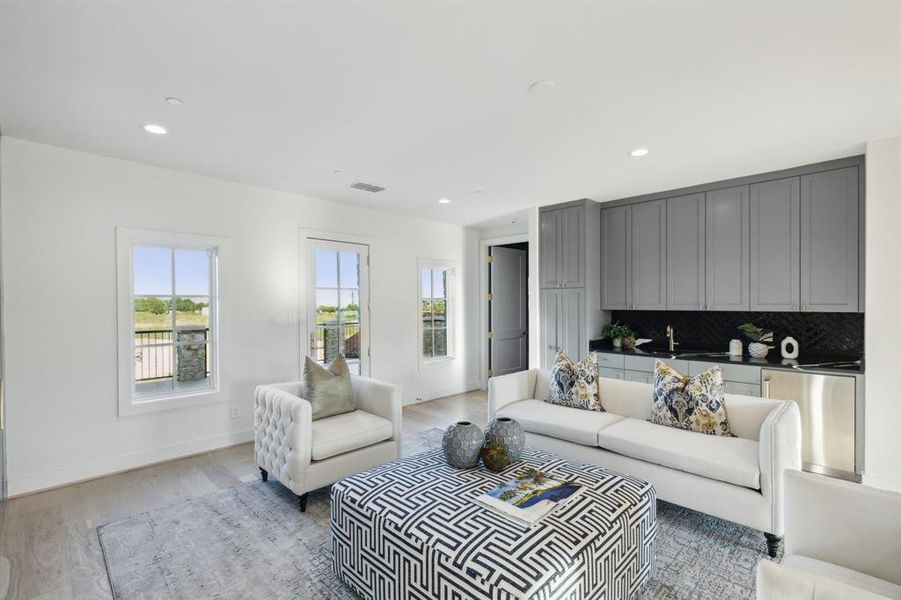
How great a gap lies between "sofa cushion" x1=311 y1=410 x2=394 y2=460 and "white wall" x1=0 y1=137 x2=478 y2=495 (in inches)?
60.3

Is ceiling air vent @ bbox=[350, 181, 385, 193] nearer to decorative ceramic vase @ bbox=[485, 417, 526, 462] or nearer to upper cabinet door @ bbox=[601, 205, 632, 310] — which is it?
upper cabinet door @ bbox=[601, 205, 632, 310]

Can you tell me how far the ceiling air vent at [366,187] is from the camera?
419 cm

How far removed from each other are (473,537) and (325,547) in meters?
1.15

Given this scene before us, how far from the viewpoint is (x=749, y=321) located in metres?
4.30

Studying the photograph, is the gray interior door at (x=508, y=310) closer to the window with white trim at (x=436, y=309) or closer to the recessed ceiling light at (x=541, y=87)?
the window with white trim at (x=436, y=309)

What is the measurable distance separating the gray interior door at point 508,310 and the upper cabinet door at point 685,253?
259cm

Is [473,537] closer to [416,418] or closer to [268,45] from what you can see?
[268,45]

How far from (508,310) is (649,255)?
2.50m

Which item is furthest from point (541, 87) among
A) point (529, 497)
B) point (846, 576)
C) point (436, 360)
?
point (436, 360)

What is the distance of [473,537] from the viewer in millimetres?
1667

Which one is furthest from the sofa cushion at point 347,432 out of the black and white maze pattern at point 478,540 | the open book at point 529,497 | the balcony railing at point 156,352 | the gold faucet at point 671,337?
the gold faucet at point 671,337

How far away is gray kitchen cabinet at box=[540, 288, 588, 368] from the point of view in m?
4.82

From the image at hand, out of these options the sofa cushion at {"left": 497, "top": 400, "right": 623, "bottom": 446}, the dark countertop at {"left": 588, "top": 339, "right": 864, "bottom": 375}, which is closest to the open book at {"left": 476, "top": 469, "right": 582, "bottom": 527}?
the sofa cushion at {"left": 497, "top": 400, "right": 623, "bottom": 446}

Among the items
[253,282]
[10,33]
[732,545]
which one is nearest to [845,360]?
[732,545]
